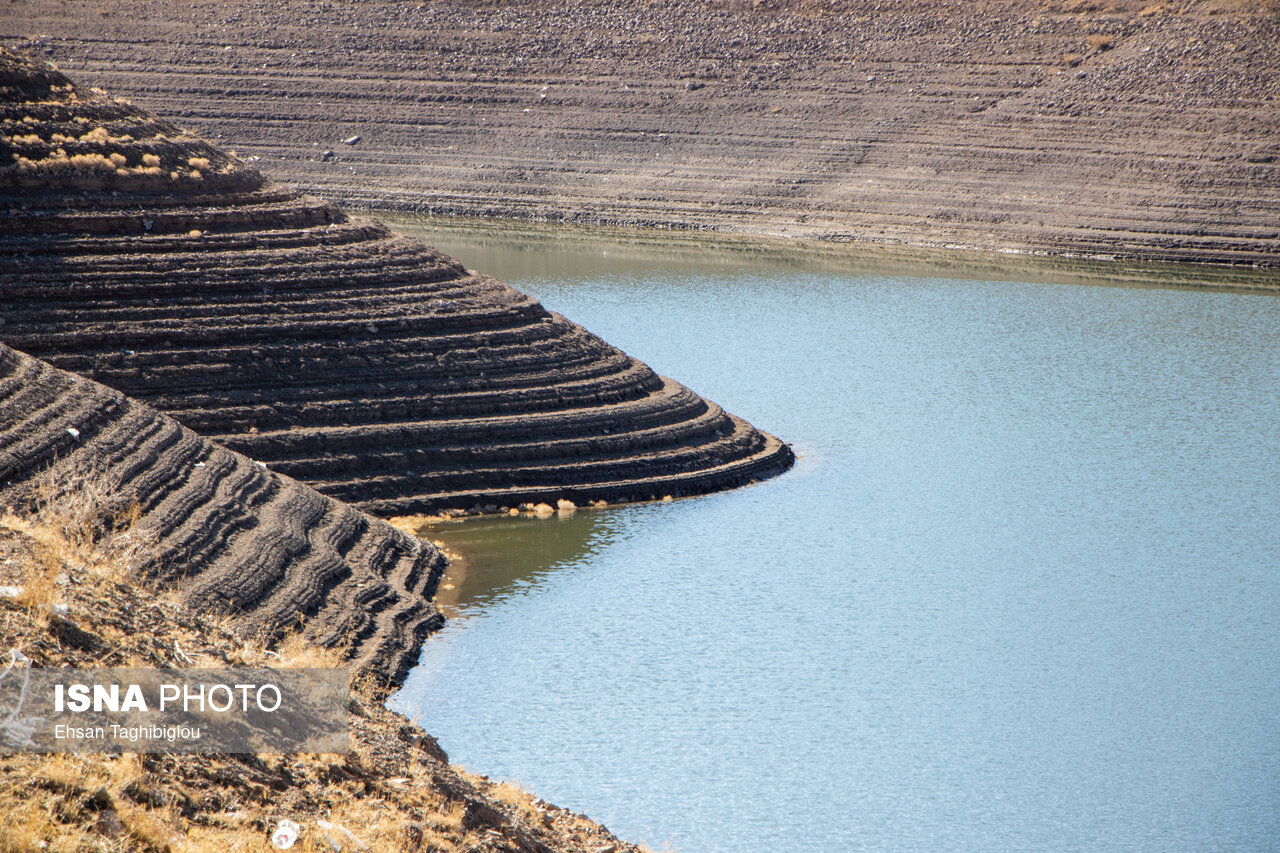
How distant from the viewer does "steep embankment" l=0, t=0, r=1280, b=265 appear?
5647 centimetres

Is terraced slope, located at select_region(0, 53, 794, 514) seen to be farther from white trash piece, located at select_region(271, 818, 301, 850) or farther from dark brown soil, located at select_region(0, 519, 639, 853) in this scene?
white trash piece, located at select_region(271, 818, 301, 850)

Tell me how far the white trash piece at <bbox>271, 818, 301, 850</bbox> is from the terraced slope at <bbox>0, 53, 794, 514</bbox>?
14.0m

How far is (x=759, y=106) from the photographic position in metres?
65.5

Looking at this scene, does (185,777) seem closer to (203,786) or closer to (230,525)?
(203,786)

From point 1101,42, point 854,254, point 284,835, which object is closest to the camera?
point 284,835

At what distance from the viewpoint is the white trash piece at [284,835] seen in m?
9.18

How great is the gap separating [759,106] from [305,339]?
44.2 meters

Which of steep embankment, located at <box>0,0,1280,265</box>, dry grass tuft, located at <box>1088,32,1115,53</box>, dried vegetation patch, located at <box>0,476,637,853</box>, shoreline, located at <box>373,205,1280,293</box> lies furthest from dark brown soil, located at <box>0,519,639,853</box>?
dry grass tuft, located at <box>1088,32,1115,53</box>

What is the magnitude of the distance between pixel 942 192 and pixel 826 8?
17508 millimetres

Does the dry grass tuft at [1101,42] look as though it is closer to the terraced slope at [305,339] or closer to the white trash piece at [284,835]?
the terraced slope at [305,339]

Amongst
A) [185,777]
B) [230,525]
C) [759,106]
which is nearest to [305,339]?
[230,525]

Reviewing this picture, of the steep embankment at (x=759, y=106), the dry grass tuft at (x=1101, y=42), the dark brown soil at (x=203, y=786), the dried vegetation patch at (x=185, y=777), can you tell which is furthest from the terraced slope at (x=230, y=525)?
the dry grass tuft at (x=1101, y=42)

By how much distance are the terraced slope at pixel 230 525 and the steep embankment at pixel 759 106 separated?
40.2m

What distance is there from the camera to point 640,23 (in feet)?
233
